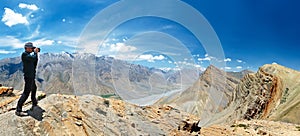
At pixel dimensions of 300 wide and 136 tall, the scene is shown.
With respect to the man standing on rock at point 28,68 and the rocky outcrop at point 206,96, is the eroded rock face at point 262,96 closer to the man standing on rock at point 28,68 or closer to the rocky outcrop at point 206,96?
the man standing on rock at point 28,68

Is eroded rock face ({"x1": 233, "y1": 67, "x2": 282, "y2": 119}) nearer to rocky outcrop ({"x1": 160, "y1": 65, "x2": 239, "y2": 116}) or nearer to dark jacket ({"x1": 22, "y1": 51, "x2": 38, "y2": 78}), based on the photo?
dark jacket ({"x1": 22, "y1": 51, "x2": 38, "y2": 78})

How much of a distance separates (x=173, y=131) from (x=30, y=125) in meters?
8.47

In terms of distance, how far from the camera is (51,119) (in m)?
12.7

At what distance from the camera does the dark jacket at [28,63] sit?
1200cm

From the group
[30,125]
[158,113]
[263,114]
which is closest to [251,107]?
[263,114]

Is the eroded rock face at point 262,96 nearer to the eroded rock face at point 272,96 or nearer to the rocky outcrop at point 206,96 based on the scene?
the eroded rock face at point 272,96

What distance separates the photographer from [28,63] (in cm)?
1207

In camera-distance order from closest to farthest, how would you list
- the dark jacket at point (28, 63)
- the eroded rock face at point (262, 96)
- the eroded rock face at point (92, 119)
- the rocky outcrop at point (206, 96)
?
the dark jacket at point (28, 63) < the eroded rock face at point (92, 119) < the eroded rock face at point (262, 96) < the rocky outcrop at point (206, 96)

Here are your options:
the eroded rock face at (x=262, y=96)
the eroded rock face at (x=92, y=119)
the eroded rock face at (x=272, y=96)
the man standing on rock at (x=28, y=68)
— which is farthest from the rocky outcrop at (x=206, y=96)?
the man standing on rock at (x=28, y=68)

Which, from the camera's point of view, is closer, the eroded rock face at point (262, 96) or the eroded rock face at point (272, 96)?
the eroded rock face at point (272, 96)

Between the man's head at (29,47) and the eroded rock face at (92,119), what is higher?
the man's head at (29,47)

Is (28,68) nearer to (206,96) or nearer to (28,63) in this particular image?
(28,63)

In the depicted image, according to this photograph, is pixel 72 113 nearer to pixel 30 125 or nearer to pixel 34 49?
pixel 30 125

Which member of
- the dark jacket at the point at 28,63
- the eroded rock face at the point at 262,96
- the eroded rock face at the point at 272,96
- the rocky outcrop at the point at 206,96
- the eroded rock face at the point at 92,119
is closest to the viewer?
the dark jacket at the point at 28,63
